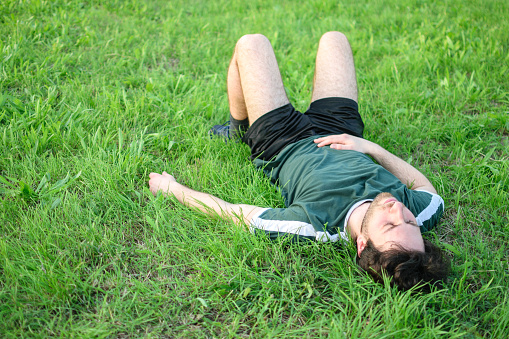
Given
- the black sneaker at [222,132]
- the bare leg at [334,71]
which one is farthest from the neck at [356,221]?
the black sneaker at [222,132]

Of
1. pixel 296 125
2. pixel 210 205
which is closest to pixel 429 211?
pixel 296 125

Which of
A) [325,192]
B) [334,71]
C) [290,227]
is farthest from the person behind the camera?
[334,71]

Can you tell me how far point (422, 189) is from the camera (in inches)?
105

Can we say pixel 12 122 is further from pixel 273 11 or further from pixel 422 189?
pixel 273 11

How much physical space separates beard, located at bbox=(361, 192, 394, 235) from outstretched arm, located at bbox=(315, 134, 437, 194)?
583 mm

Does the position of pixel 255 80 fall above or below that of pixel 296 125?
above

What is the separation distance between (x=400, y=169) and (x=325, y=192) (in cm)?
82

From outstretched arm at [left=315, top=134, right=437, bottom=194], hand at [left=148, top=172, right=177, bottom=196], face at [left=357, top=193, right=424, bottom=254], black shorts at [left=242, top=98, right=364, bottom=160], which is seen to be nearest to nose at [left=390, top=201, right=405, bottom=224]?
face at [left=357, top=193, right=424, bottom=254]

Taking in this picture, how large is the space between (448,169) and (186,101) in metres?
2.52

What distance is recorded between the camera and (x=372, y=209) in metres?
2.21

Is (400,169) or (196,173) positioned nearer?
(400,169)

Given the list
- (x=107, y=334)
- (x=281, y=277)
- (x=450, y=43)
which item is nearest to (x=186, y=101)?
(x=281, y=277)

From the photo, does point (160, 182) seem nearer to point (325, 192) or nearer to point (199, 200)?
point (199, 200)

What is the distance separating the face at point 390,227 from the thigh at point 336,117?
0.97 metres
